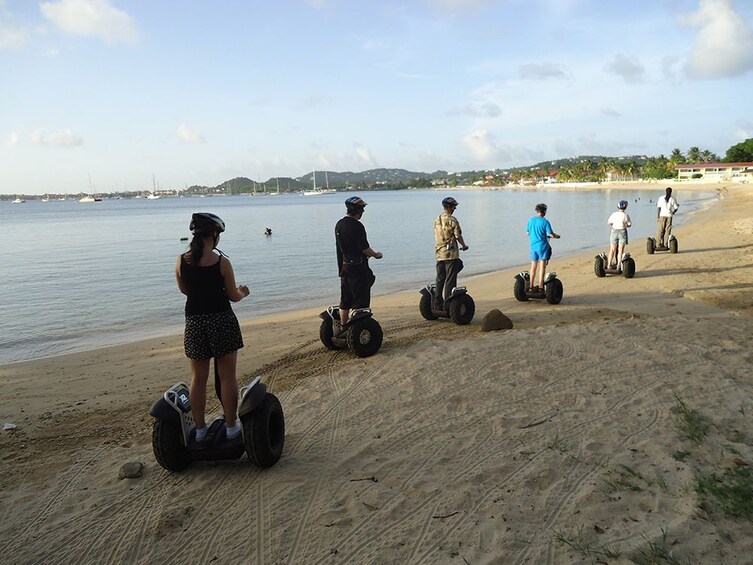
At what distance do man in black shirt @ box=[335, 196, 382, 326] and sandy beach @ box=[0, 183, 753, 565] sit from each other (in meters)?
0.86

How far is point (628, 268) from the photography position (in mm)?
12570

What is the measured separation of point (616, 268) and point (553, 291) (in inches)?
157

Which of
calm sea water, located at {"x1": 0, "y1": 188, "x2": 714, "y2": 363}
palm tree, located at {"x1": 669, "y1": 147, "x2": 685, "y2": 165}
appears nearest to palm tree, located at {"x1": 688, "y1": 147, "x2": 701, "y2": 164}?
palm tree, located at {"x1": 669, "y1": 147, "x2": 685, "y2": 165}

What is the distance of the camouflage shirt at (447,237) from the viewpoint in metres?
8.17

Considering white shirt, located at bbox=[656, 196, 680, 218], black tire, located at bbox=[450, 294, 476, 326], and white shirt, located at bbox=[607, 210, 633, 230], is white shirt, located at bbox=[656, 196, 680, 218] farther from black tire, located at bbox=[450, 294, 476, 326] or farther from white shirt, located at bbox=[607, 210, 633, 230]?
black tire, located at bbox=[450, 294, 476, 326]

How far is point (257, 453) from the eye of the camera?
152 inches

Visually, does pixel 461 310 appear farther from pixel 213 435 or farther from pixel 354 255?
pixel 213 435

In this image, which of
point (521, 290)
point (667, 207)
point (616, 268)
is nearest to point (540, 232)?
point (521, 290)

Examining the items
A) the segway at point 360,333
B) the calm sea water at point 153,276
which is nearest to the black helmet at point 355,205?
the segway at point 360,333

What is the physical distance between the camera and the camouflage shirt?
26.8ft

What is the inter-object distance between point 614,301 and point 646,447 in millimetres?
7001

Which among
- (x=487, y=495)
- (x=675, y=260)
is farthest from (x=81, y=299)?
(x=675, y=260)

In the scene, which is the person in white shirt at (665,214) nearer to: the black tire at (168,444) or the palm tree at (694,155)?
the black tire at (168,444)

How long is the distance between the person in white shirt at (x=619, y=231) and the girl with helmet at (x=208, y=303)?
10.7 m
